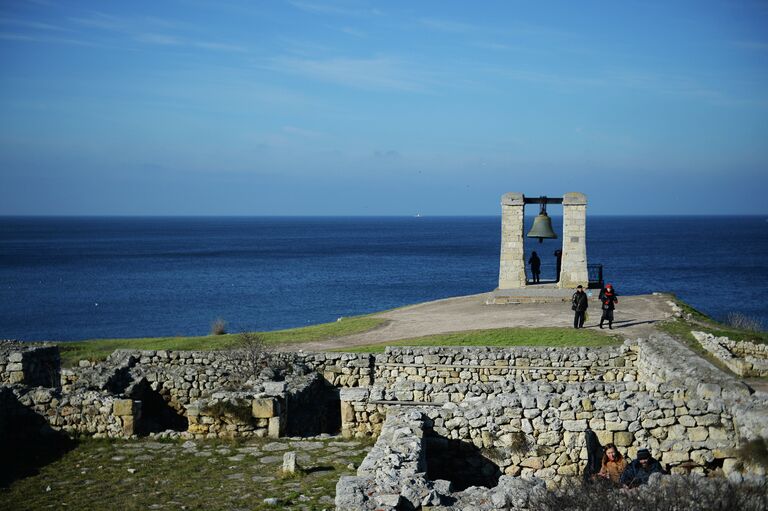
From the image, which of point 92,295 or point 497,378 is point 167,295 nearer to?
point 92,295

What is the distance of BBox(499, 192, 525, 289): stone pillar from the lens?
100 feet

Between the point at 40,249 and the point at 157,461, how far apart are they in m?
151

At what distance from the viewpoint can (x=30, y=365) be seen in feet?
54.1

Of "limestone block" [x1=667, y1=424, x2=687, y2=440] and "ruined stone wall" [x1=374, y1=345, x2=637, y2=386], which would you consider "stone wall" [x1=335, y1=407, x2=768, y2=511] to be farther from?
"ruined stone wall" [x1=374, y1=345, x2=637, y2=386]

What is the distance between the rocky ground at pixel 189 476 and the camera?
35.2 ft

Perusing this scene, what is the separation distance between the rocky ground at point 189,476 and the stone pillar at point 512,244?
17.9m

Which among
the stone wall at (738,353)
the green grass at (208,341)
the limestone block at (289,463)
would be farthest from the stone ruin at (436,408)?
the green grass at (208,341)

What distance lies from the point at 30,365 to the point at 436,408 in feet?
30.5

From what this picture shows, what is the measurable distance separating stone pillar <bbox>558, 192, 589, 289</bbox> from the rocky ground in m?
18.1

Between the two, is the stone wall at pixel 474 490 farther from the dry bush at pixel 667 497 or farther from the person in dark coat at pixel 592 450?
the person in dark coat at pixel 592 450

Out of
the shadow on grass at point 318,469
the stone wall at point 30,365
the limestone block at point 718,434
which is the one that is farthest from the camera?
the stone wall at point 30,365

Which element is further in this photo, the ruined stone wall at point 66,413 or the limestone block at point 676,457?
the ruined stone wall at point 66,413

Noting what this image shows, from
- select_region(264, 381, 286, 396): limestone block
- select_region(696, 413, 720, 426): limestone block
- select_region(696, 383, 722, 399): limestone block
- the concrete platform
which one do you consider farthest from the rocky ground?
the concrete platform

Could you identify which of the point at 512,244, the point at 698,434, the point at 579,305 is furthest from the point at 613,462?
the point at 512,244
